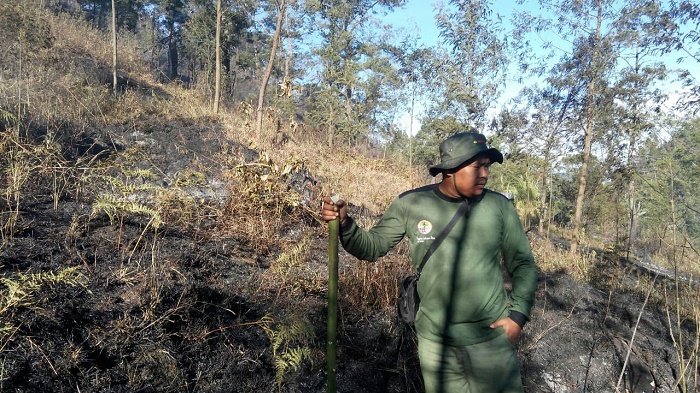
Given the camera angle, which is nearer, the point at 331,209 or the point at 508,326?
the point at 331,209

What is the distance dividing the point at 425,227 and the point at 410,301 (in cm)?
40

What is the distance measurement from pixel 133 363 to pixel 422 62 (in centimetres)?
1342

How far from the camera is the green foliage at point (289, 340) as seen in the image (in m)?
2.51

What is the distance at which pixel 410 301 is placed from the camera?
2027mm

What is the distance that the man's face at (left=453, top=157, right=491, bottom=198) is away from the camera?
185cm

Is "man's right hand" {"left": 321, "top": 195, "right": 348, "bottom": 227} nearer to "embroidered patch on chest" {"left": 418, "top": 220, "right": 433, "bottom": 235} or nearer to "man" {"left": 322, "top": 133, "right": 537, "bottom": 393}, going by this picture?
"man" {"left": 322, "top": 133, "right": 537, "bottom": 393}

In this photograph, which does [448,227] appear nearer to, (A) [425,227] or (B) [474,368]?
(A) [425,227]

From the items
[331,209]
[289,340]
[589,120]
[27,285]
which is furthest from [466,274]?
[589,120]

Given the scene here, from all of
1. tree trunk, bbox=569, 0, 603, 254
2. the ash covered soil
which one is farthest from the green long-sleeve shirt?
tree trunk, bbox=569, 0, 603, 254

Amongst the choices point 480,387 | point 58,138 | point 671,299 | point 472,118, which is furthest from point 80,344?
point 472,118

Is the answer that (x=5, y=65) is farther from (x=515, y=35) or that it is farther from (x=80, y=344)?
(x=515, y=35)

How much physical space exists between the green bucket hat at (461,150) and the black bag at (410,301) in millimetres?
576

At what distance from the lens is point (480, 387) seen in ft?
5.85

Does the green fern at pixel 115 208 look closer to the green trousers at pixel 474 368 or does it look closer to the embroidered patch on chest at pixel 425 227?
the embroidered patch on chest at pixel 425 227
